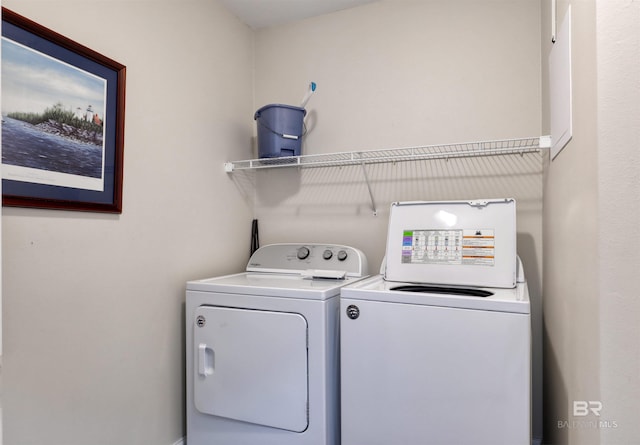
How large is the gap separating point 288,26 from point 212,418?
2332 mm

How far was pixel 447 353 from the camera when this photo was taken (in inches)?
53.5

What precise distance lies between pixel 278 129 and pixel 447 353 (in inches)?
56.5

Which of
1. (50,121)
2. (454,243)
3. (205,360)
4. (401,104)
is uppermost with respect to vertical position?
(401,104)

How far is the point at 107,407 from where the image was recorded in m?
1.58

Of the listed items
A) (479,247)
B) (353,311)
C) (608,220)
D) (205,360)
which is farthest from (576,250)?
(205,360)

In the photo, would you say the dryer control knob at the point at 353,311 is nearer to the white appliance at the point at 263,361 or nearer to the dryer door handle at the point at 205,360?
the white appliance at the point at 263,361

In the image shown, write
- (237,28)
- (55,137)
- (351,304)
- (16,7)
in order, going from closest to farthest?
1. (16,7)
2. (55,137)
3. (351,304)
4. (237,28)

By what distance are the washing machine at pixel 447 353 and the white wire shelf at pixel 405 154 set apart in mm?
339

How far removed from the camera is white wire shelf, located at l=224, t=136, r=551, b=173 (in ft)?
6.40

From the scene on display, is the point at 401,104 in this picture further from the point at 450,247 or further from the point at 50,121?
the point at 50,121

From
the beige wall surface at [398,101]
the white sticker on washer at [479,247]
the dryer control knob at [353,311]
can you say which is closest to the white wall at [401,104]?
the beige wall surface at [398,101]

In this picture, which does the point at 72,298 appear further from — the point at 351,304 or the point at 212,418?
the point at 351,304

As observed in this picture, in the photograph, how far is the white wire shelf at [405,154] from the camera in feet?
6.40

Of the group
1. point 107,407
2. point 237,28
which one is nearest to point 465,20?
point 237,28
